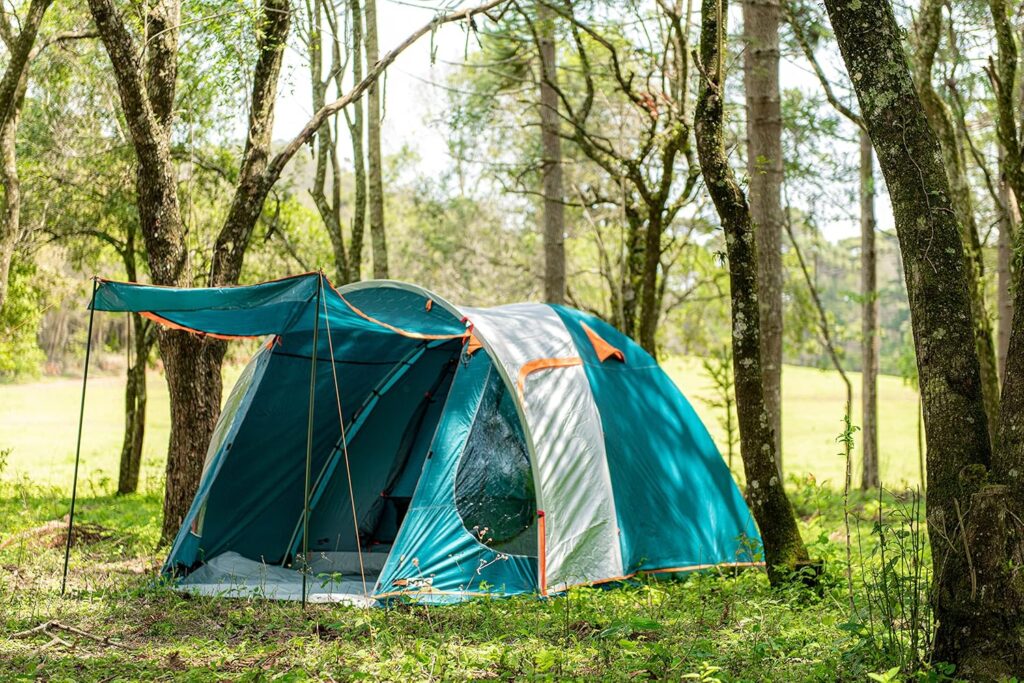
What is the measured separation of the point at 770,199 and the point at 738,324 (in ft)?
10.0

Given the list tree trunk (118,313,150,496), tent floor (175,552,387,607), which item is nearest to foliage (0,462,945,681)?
tent floor (175,552,387,607)

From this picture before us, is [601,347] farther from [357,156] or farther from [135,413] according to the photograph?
[135,413]

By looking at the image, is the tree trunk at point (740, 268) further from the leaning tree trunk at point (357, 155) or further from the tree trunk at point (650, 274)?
the leaning tree trunk at point (357, 155)

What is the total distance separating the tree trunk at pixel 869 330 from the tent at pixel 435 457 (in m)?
6.00

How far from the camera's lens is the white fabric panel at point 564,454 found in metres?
5.55

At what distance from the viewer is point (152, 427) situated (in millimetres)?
27234

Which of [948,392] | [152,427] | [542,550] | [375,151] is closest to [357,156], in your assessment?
[375,151]

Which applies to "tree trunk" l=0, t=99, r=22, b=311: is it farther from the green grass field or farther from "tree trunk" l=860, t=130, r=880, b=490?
"tree trunk" l=860, t=130, r=880, b=490

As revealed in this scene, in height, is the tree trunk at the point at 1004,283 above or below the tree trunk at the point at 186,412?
above

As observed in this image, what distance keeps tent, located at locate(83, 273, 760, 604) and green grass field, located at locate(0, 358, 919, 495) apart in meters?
5.54

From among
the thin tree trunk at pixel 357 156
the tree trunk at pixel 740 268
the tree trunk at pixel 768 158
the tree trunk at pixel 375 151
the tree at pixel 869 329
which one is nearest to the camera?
the tree trunk at pixel 740 268

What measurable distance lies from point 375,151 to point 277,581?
16.5 feet

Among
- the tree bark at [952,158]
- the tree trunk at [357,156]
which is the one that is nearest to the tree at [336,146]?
the tree trunk at [357,156]

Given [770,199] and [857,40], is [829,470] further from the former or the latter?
[857,40]
